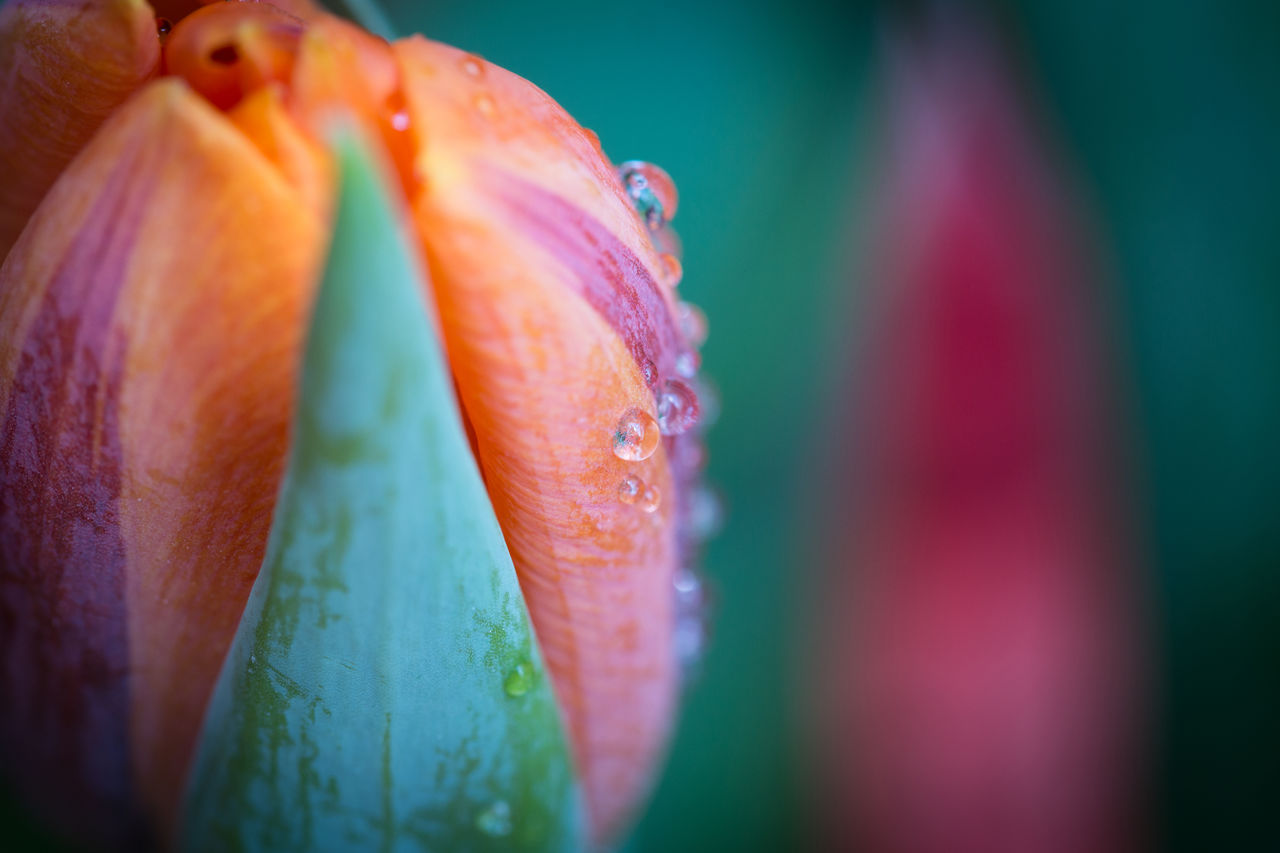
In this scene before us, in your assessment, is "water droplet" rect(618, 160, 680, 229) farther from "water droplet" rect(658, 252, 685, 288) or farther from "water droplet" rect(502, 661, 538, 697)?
"water droplet" rect(502, 661, 538, 697)

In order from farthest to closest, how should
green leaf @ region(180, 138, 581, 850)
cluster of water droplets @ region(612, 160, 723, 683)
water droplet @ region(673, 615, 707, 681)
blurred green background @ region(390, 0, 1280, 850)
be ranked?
blurred green background @ region(390, 0, 1280, 850), water droplet @ region(673, 615, 707, 681), cluster of water droplets @ region(612, 160, 723, 683), green leaf @ region(180, 138, 581, 850)

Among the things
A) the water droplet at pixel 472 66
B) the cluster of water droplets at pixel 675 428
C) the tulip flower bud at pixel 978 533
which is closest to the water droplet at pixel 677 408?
the cluster of water droplets at pixel 675 428

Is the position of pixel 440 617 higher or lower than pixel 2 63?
lower

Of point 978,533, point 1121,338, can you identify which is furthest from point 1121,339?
point 978,533

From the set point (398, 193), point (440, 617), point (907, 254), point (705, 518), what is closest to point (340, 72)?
point (398, 193)

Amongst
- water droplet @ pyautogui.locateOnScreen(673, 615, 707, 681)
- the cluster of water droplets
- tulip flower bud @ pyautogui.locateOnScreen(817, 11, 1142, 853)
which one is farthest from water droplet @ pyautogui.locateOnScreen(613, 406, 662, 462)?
tulip flower bud @ pyautogui.locateOnScreen(817, 11, 1142, 853)

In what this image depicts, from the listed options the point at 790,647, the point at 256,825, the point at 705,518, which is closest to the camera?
the point at 256,825

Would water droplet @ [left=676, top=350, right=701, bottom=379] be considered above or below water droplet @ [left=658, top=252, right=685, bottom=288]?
below

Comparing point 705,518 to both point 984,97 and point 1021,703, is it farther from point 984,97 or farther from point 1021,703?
point 984,97

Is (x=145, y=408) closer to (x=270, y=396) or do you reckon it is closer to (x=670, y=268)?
(x=270, y=396)
